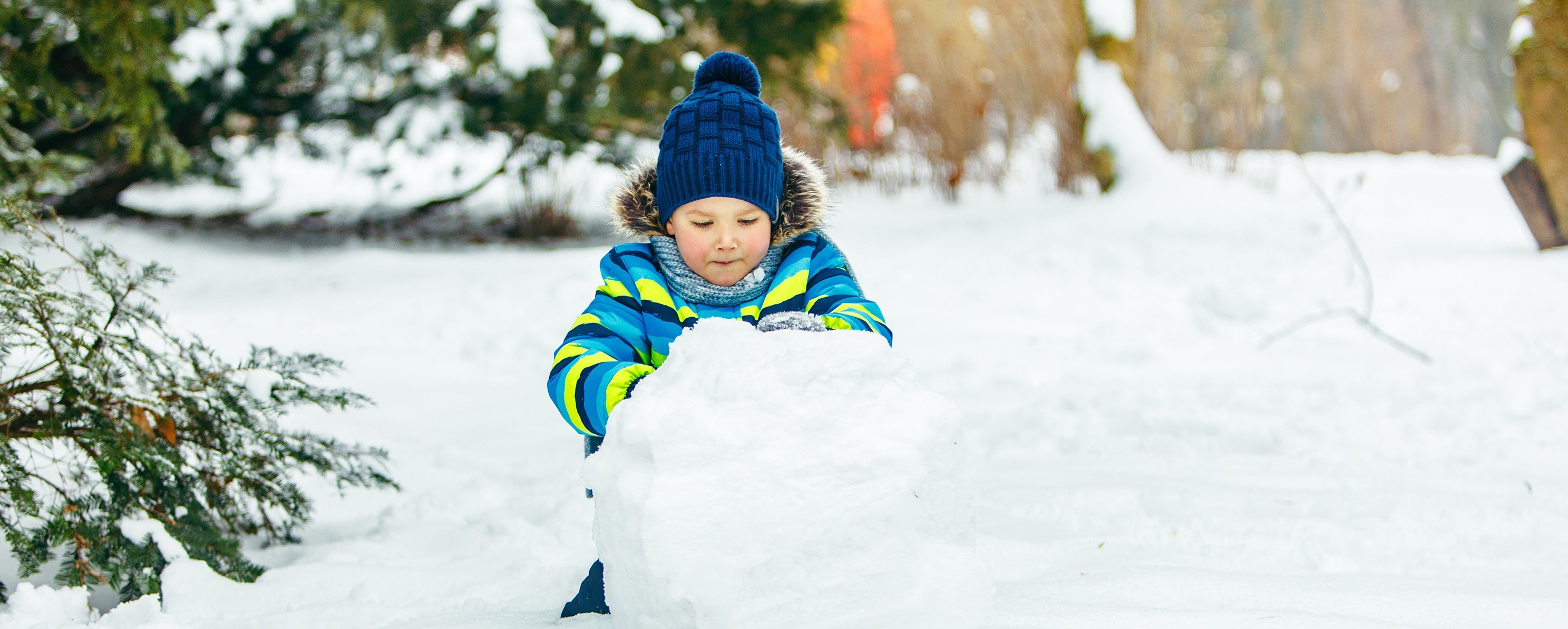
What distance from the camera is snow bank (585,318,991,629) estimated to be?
3.75 feet

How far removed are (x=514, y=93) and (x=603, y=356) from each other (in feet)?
17.3

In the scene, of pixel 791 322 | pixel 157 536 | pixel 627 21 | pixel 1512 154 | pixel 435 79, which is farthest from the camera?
pixel 435 79

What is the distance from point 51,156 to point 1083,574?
12.4 ft

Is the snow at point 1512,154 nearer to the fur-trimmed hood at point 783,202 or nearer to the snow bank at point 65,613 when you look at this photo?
the fur-trimmed hood at point 783,202

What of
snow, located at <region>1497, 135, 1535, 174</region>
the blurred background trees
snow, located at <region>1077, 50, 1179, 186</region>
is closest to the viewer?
the blurred background trees

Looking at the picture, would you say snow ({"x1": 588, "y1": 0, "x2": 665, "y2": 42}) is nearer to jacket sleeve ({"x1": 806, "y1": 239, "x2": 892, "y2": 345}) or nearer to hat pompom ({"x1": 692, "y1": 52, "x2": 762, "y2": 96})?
hat pompom ({"x1": 692, "y1": 52, "x2": 762, "y2": 96})

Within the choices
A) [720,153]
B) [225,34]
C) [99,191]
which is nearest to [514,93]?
[225,34]

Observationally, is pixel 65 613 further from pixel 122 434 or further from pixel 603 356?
pixel 603 356

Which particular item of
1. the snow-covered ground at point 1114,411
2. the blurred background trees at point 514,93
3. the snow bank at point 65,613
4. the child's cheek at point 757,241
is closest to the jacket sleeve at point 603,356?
the child's cheek at point 757,241

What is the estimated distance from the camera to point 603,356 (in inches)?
63.3

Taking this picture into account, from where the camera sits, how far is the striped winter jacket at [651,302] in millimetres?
1571

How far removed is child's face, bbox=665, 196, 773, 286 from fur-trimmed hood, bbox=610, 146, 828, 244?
0.08 metres

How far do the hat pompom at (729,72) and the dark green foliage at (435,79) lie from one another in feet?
14.2

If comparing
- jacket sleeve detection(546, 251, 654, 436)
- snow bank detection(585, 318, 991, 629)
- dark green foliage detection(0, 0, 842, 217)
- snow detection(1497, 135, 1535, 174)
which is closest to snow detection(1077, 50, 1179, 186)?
snow detection(1497, 135, 1535, 174)
